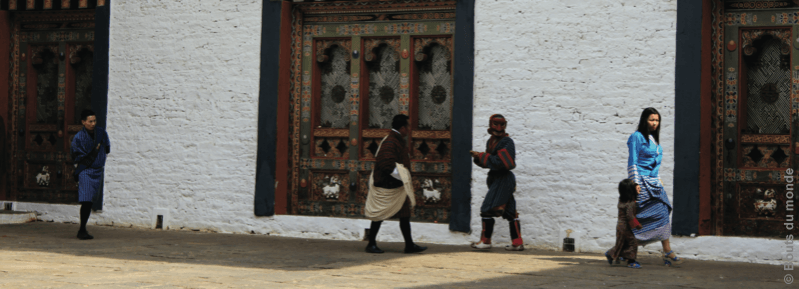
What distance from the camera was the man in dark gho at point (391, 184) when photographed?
7957 millimetres

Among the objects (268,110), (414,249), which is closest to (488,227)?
(414,249)

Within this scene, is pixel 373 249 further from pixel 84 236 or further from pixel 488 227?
pixel 84 236

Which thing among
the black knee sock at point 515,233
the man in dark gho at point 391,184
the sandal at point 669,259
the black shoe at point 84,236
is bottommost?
the black shoe at point 84,236

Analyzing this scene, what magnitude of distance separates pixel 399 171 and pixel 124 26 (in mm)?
4912

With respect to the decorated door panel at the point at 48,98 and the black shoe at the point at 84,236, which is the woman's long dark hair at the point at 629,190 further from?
the decorated door panel at the point at 48,98

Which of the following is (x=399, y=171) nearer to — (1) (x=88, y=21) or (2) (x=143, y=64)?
(2) (x=143, y=64)

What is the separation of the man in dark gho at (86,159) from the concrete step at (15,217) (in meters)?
2.21

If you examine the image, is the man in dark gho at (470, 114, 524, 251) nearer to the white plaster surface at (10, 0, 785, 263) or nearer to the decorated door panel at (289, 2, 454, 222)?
the white plaster surface at (10, 0, 785, 263)

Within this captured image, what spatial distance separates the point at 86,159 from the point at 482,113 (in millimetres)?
4418

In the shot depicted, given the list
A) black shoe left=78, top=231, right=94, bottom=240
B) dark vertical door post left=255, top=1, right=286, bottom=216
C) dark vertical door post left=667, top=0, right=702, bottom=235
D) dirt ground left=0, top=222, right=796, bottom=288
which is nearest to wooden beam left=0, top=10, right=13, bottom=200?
dirt ground left=0, top=222, right=796, bottom=288

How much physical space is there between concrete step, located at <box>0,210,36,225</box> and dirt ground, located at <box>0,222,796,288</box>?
1567 millimetres

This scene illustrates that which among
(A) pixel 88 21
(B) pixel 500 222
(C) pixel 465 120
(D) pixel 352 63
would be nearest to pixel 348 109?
(D) pixel 352 63

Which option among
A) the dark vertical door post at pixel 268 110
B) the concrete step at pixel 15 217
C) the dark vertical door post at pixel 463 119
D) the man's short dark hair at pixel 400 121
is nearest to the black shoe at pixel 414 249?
the dark vertical door post at pixel 463 119

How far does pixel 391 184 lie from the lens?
800cm
